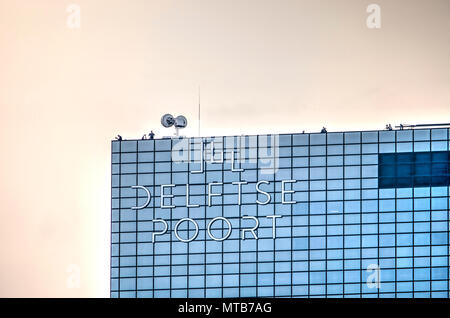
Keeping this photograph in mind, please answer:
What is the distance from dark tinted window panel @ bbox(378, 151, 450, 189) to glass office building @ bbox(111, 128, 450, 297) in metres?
0.03

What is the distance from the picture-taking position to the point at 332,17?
13797 millimetres

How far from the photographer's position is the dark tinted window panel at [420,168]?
21578 mm

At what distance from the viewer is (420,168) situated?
21.6 meters

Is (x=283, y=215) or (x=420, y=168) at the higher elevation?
(x=420, y=168)

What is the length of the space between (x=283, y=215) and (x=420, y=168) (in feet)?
13.9

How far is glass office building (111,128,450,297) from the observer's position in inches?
853

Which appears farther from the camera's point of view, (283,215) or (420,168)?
(283,215)

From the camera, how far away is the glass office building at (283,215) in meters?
21.7

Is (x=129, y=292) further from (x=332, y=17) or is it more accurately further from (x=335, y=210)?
(x=332, y=17)

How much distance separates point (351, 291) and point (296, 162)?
4.10 meters

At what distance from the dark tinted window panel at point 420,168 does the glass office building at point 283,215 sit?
0.10 feet

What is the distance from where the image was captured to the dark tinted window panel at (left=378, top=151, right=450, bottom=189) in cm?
2158
